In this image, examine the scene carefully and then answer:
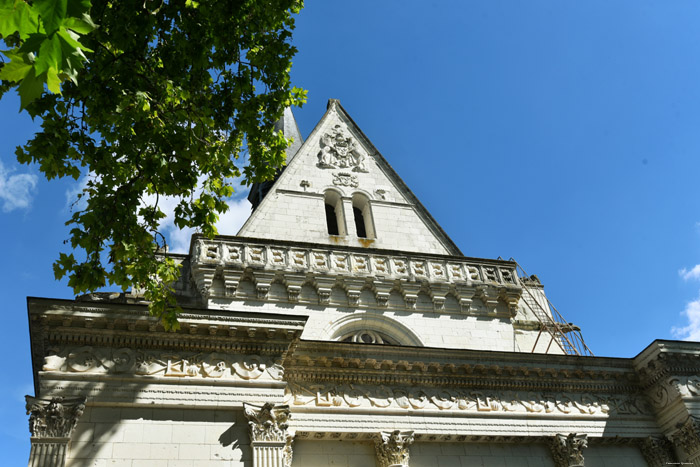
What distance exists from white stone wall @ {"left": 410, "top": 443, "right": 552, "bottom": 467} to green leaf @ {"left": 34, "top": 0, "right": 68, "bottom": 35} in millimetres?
12675

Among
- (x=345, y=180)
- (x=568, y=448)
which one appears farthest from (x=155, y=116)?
(x=568, y=448)

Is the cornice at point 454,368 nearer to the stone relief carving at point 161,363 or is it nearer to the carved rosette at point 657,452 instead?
the stone relief carving at point 161,363

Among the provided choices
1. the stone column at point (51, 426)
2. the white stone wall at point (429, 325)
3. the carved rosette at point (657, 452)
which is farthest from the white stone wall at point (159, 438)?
the carved rosette at point (657, 452)

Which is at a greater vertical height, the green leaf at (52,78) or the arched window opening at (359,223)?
the arched window opening at (359,223)

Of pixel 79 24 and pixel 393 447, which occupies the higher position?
pixel 393 447

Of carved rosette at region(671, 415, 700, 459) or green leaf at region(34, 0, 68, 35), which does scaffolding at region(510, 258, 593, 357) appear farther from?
green leaf at region(34, 0, 68, 35)

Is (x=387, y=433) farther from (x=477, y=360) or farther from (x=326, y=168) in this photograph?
(x=326, y=168)

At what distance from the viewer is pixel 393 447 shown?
1344 cm

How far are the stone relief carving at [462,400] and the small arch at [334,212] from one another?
21.0 ft

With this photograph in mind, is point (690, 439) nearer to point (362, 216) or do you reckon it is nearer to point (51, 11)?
point (362, 216)

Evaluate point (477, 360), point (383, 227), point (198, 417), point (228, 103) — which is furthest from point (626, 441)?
point (228, 103)

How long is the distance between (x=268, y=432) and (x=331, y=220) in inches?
373

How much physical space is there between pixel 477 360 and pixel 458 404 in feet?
4.14

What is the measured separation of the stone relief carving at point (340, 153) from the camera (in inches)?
826
